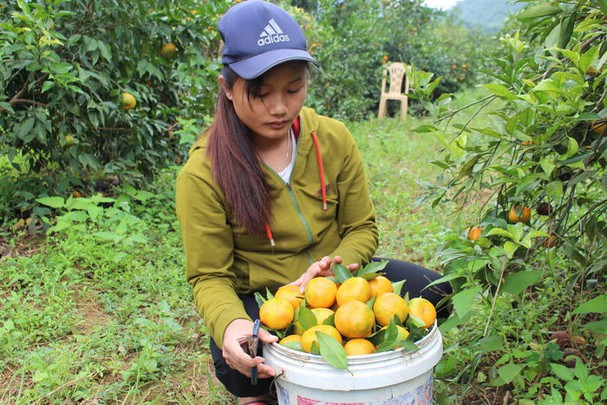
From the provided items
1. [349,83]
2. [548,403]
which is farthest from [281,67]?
[349,83]

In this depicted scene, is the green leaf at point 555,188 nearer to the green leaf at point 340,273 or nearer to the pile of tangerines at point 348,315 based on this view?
the pile of tangerines at point 348,315

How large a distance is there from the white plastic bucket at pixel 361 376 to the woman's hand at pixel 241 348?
2 cm

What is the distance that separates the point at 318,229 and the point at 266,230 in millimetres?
173

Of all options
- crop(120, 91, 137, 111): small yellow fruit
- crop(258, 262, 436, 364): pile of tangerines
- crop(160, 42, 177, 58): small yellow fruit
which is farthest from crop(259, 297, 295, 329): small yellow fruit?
crop(160, 42, 177, 58): small yellow fruit

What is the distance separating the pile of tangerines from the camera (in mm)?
1314

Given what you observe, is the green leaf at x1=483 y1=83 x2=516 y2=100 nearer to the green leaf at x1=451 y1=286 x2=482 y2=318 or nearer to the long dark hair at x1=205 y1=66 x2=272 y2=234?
the green leaf at x1=451 y1=286 x2=482 y2=318

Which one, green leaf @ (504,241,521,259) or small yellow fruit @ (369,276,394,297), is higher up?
green leaf @ (504,241,521,259)

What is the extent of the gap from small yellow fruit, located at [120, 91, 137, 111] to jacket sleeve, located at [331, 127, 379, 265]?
1.77 meters

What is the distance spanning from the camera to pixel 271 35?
1.55 meters

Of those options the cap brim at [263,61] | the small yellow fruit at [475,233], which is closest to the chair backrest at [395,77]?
the cap brim at [263,61]

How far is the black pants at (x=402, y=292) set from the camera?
1640 millimetres

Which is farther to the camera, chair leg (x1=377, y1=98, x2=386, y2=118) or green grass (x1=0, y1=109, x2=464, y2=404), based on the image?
chair leg (x1=377, y1=98, x2=386, y2=118)

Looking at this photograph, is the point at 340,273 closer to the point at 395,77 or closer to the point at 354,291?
the point at 354,291

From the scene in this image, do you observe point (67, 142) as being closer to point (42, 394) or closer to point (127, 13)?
point (127, 13)
